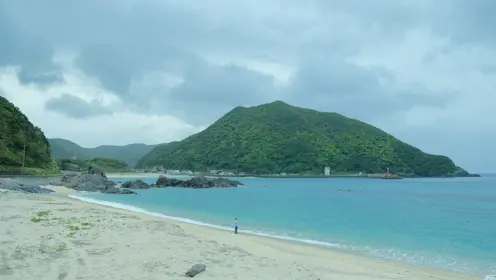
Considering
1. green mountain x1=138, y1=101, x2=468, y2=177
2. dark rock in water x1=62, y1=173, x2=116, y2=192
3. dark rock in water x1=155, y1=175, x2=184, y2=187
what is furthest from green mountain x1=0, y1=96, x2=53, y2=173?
green mountain x1=138, y1=101, x2=468, y2=177

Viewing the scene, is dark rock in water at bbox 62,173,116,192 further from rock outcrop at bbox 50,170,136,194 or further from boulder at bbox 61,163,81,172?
boulder at bbox 61,163,81,172

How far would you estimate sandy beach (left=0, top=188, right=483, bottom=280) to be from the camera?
10.6 metres

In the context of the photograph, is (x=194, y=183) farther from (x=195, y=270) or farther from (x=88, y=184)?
(x=195, y=270)

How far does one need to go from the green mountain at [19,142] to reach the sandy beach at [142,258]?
55.4 meters

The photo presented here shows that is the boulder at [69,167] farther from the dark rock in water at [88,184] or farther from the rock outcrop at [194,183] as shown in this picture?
the dark rock in water at [88,184]

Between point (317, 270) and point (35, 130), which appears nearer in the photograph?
point (317, 270)

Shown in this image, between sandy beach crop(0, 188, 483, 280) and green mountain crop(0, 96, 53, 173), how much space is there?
5543 centimetres

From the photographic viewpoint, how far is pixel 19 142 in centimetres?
7475

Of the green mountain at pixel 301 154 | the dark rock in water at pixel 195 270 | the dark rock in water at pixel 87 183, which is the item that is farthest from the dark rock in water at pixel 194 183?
the green mountain at pixel 301 154

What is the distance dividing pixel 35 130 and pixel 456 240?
81.4m

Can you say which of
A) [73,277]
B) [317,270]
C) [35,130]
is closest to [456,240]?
[317,270]

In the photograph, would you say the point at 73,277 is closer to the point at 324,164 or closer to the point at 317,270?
the point at 317,270

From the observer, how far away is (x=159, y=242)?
15508 millimetres

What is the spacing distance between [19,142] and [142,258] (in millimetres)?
72871
